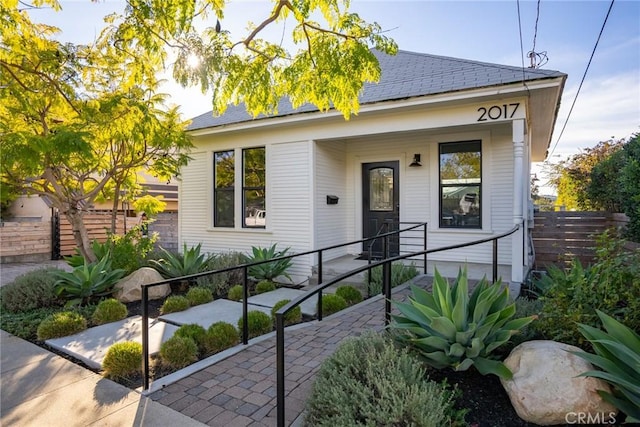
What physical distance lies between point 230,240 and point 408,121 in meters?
4.98

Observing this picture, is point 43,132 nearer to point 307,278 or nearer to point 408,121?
point 307,278

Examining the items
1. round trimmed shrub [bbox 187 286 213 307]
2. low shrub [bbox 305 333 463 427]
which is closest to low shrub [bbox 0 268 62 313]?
round trimmed shrub [bbox 187 286 213 307]

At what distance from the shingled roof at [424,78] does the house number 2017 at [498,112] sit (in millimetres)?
411

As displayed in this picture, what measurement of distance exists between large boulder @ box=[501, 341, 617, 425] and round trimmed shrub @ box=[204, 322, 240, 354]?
8.82 feet

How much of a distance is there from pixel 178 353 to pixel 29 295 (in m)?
3.64

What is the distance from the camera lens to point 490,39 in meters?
7.78

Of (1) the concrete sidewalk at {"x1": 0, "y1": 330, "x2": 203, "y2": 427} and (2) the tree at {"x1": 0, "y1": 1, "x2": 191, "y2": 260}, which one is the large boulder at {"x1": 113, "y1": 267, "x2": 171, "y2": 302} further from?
(1) the concrete sidewalk at {"x1": 0, "y1": 330, "x2": 203, "y2": 427}

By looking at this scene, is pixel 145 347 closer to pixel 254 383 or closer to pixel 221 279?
pixel 254 383

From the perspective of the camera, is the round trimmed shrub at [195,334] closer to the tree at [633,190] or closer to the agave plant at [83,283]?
the agave plant at [83,283]

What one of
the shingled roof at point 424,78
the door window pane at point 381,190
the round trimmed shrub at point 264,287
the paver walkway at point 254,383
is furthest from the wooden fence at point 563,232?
the paver walkway at point 254,383

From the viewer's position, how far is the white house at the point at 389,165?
5.85 metres

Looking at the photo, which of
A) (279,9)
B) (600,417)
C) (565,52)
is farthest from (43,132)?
(565,52)

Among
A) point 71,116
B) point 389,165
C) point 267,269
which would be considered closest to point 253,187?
point 267,269

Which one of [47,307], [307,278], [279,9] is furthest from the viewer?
[307,278]
